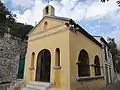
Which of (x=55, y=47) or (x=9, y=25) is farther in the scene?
(x=9, y=25)

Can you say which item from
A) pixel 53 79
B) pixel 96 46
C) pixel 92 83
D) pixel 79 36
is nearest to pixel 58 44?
pixel 79 36

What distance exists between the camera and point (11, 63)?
42.9ft

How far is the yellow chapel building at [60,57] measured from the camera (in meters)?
7.50

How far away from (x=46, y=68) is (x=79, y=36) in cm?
319

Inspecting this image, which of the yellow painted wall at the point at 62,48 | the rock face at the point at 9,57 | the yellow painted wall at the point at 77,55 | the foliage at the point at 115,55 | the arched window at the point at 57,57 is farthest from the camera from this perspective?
the foliage at the point at 115,55

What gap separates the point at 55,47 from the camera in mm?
8297

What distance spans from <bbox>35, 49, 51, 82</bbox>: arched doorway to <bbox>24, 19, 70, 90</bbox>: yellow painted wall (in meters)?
0.30

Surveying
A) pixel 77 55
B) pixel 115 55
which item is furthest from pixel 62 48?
pixel 115 55

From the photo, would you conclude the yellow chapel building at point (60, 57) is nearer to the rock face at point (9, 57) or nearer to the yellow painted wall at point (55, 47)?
the yellow painted wall at point (55, 47)

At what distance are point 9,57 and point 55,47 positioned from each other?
6847 millimetres

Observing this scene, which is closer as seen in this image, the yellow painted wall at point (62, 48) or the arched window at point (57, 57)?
the yellow painted wall at point (62, 48)

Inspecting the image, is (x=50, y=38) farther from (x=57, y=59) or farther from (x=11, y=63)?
(x=11, y=63)

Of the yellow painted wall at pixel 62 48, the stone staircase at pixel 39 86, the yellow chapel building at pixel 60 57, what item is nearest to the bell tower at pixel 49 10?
the yellow chapel building at pixel 60 57

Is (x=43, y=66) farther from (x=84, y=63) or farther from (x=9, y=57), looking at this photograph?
(x=9, y=57)
